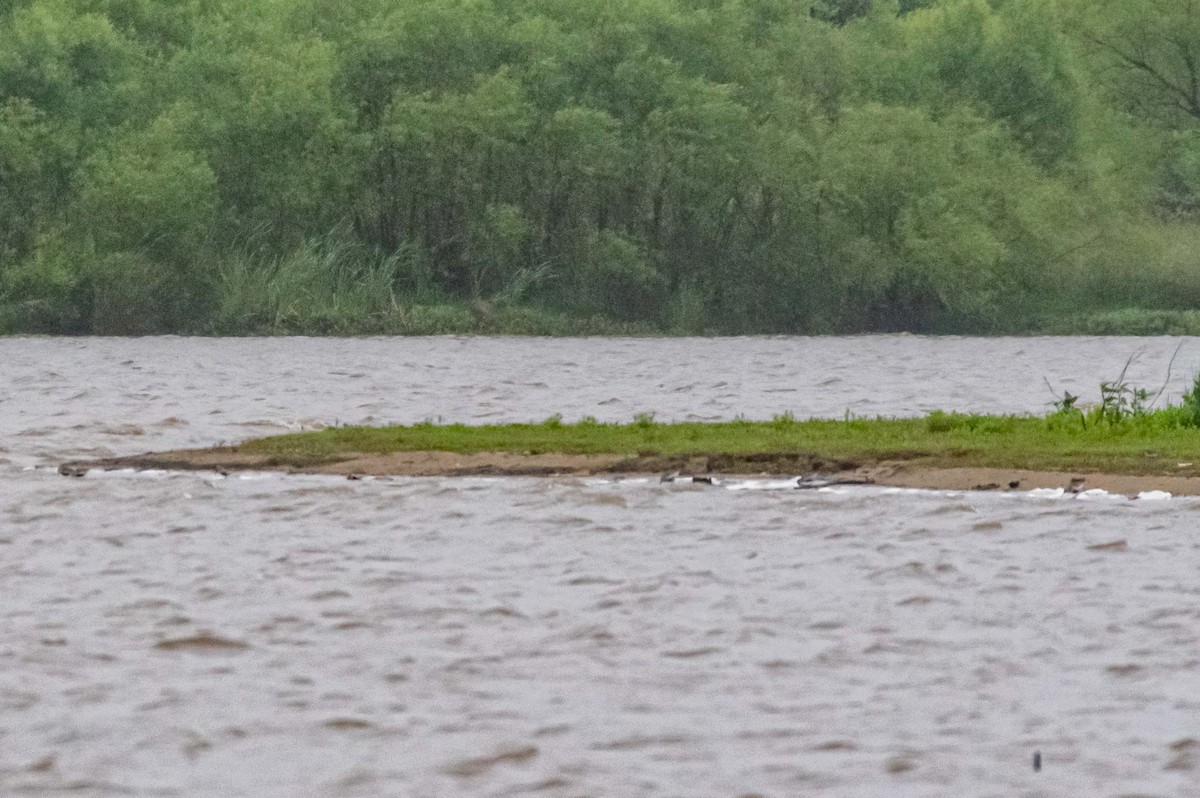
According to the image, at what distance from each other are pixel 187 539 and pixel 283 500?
2947 millimetres

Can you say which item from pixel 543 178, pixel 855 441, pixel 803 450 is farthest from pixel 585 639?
pixel 543 178

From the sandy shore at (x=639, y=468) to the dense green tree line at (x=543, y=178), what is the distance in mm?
46258

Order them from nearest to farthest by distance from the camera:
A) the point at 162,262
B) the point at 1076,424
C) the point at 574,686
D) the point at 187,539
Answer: the point at 574,686
the point at 187,539
the point at 1076,424
the point at 162,262

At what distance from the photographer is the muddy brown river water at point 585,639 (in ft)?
34.7

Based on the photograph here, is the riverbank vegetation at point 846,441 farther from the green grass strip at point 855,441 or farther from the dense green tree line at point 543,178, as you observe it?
the dense green tree line at point 543,178

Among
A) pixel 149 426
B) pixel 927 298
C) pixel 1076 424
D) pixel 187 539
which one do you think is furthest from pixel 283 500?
pixel 927 298

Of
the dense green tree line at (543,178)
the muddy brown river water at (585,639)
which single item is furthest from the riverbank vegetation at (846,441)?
the dense green tree line at (543,178)

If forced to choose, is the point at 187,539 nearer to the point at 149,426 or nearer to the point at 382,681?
the point at 382,681

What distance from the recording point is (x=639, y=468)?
23.6 m

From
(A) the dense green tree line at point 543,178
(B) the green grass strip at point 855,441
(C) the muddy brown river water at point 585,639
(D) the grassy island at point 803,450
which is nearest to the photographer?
(C) the muddy brown river water at point 585,639

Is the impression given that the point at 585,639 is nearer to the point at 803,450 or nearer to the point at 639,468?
the point at 639,468

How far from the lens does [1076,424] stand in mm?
25359

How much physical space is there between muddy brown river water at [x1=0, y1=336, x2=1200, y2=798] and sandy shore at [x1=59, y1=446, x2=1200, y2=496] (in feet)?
2.06

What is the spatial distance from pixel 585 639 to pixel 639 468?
9.95 m
